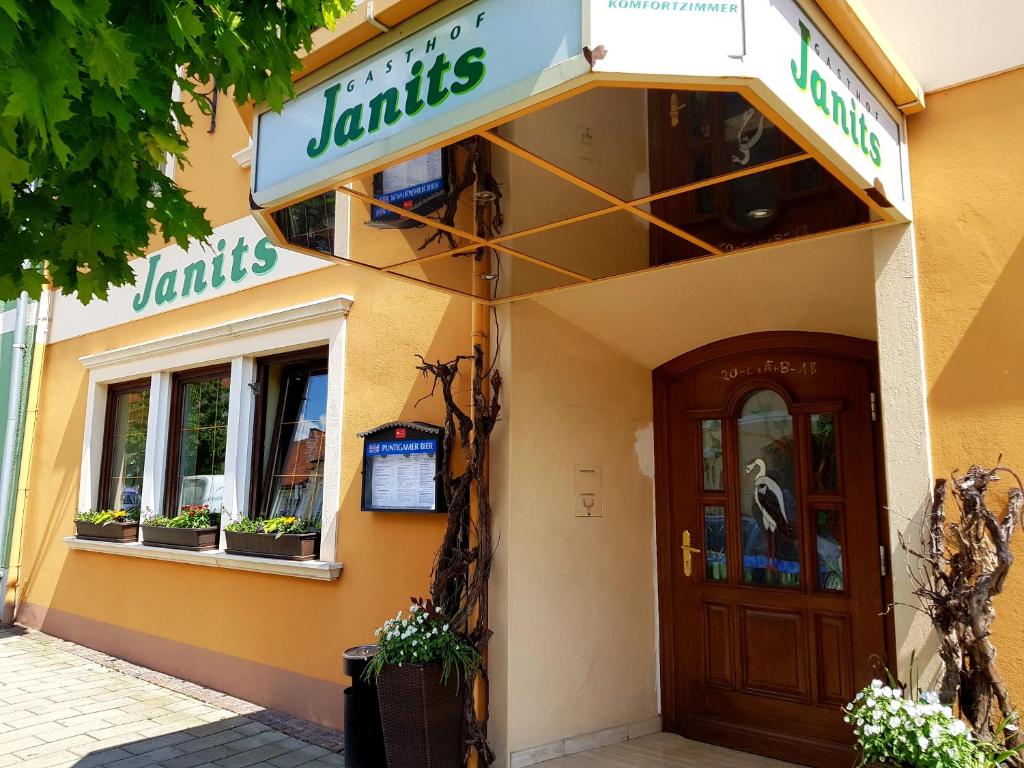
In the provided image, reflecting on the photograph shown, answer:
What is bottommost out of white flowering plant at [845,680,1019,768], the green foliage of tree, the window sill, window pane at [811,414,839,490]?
white flowering plant at [845,680,1019,768]

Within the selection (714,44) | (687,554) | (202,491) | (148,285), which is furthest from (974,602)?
(148,285)

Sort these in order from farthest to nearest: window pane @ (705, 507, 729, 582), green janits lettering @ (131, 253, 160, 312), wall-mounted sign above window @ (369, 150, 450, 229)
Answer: green janits lettering @ (131, 253, 160, 312)
window pane @ (705, 507, 729, 582)
wall-mounted sign above window @ (369, 150, 450, 229)

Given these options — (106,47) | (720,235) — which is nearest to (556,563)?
(720,235)

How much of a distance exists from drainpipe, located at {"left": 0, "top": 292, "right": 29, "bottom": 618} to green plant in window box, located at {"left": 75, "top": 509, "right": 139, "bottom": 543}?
5.40 ft

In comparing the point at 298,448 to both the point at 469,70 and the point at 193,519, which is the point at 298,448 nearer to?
the point at 193,519

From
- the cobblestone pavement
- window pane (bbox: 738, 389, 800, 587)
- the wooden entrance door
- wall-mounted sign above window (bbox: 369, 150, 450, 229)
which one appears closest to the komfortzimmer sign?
wall-mounted sign above window (bbox: 369, 150, 450, 229)

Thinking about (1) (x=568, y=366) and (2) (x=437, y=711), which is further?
(1) (x=568, y=366)

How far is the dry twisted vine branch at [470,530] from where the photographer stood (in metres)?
4.26

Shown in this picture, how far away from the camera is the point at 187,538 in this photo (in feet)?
21.1

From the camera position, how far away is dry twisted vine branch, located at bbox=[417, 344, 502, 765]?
4.26m

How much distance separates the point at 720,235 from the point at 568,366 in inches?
45.4

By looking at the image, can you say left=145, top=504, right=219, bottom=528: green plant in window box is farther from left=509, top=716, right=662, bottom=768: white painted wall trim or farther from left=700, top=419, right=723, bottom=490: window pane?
left=700, top=419, right=723, bottom=490: window pane

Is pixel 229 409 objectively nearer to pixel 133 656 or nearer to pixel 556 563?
pixel 133 656

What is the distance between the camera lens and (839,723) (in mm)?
4207
